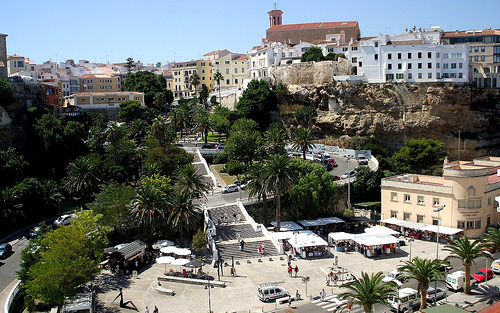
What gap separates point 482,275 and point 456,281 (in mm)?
3165

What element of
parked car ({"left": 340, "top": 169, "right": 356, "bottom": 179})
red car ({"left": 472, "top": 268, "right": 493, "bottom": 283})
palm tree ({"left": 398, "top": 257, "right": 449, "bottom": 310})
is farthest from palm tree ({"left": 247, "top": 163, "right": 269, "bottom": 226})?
palm tree ({"left": 398, "top": 257, "right": 449, "bottom": 310})

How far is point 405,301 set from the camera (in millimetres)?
32719

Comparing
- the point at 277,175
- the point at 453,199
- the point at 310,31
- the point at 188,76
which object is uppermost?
the point at 310,31

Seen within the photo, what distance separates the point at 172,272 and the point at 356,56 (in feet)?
215

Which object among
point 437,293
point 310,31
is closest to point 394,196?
point 437,293

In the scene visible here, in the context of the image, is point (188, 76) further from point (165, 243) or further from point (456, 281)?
point (456, 281)

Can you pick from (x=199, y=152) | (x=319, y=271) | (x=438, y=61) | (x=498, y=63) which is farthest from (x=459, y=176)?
(x=498, y=63)

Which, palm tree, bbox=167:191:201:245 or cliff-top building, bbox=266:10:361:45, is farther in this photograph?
cliff-top building, bbox=266:10:361:45

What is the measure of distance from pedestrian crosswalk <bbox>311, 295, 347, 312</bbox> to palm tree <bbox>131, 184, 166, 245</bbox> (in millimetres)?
16707

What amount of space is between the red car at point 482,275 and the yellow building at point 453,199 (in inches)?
489

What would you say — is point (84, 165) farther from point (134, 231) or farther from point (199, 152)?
point (199, 152)

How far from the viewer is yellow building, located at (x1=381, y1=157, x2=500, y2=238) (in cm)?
5012

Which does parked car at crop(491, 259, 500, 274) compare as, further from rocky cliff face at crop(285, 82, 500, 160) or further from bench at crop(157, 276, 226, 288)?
rocky cliff face at crop(285, 82, 500, 160)

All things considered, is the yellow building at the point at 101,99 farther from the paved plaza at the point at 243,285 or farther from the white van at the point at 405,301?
the white van at the point at 405,301
